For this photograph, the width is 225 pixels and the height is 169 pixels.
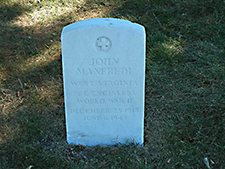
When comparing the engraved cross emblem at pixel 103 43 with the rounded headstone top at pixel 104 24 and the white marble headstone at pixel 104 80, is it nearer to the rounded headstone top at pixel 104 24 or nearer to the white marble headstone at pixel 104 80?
the white marble headstone at pixel 104 80

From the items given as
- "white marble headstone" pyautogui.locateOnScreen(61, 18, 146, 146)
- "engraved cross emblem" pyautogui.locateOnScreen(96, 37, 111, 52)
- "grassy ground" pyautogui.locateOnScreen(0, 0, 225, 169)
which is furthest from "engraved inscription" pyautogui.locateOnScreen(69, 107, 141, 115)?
"engraved cross emblem" pyautogui.locateOnScreen(96, 37, 111, 52)

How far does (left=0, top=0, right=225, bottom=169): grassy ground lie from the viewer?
10.5 feet

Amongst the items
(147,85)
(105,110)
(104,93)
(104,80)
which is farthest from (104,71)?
(147,85)

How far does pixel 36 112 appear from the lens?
382cm

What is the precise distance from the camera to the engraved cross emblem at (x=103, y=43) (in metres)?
2.82

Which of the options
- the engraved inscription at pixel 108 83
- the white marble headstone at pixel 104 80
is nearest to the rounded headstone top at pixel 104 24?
the white marble headstone at pixel 104 80

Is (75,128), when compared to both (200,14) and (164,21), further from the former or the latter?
(200,14)

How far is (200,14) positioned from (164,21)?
1.89 ft

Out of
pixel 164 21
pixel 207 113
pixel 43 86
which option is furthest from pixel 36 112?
pixel 164 21

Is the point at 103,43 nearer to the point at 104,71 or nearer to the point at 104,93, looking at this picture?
the point at 104,71

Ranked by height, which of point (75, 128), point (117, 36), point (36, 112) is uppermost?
point (117, 36)

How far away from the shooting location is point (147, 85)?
13.8ft

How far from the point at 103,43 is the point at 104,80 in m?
0.34

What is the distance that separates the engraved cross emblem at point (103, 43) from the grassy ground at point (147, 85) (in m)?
0.95
